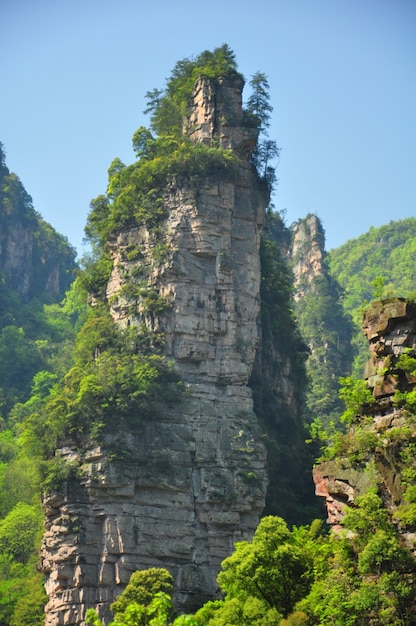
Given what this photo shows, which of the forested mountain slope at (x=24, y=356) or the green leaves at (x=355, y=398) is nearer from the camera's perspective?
the green leaves at (x=355, y=398)

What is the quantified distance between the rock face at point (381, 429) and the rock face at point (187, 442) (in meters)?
15.0

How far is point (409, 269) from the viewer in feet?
366

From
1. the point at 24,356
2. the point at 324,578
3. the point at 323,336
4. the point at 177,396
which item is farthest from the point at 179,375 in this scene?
the point at 323,336

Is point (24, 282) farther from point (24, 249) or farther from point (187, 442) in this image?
point (187, 442)

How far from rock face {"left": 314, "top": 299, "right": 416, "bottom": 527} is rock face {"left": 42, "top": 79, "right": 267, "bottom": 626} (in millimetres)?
14988

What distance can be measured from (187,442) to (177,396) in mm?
2219

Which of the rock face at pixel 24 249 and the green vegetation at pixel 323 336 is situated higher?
the rock face at pixel 24 249

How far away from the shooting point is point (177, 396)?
46.9 m

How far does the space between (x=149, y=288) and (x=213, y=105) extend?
10252 millimetres

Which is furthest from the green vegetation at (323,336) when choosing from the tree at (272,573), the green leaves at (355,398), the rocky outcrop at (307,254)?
the green leaves at (355,398)

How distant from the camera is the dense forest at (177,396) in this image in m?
27.0

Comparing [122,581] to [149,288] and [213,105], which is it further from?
[213,105]

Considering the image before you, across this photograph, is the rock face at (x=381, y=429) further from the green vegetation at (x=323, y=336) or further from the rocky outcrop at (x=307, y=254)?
the rocky outcrop at (x=307, y=254)

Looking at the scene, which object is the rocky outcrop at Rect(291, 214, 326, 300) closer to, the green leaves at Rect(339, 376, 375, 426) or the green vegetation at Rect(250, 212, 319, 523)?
the green vegetation at Rect(250, 212, 319, 523)
